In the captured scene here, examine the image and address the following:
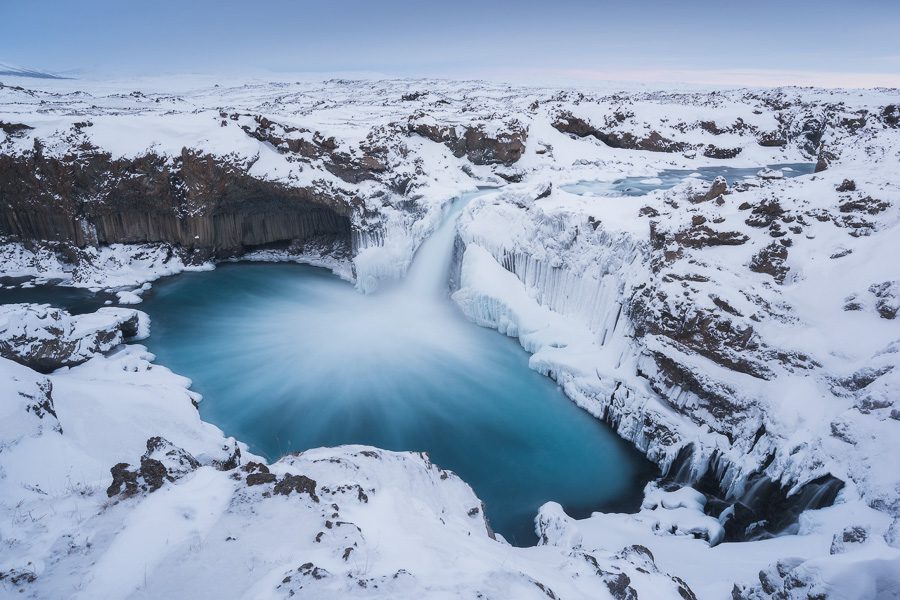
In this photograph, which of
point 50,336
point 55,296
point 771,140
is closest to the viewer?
point 50,336

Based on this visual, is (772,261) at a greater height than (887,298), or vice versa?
(772,261)

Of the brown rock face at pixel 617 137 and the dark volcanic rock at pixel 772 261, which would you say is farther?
the brown rock face at pixel 617 137

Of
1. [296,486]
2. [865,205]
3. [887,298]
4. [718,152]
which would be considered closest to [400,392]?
[296,486]

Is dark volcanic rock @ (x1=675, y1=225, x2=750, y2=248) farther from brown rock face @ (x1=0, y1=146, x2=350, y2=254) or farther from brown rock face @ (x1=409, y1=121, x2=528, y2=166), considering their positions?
brown rock face @ (x1=409, y1=121, x2=528, y2=166)

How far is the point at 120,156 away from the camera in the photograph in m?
26.2

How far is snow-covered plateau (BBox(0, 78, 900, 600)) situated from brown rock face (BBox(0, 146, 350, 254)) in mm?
136

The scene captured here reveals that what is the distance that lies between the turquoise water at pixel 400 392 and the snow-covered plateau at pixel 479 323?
0.93m

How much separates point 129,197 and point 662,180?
109 ft

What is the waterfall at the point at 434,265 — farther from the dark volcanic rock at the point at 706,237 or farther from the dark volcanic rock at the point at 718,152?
the dark volcanic rock at the point at 718,152

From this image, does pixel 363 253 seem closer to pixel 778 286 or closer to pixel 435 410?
pixel 435 410

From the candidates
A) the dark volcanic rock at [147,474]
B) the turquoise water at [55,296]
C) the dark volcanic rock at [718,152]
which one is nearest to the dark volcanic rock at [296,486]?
the dark volcanic rock at [147,474]

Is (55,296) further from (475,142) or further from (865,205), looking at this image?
(865,205)

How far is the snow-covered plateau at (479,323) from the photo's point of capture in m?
5.88

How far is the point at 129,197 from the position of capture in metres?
26.7
